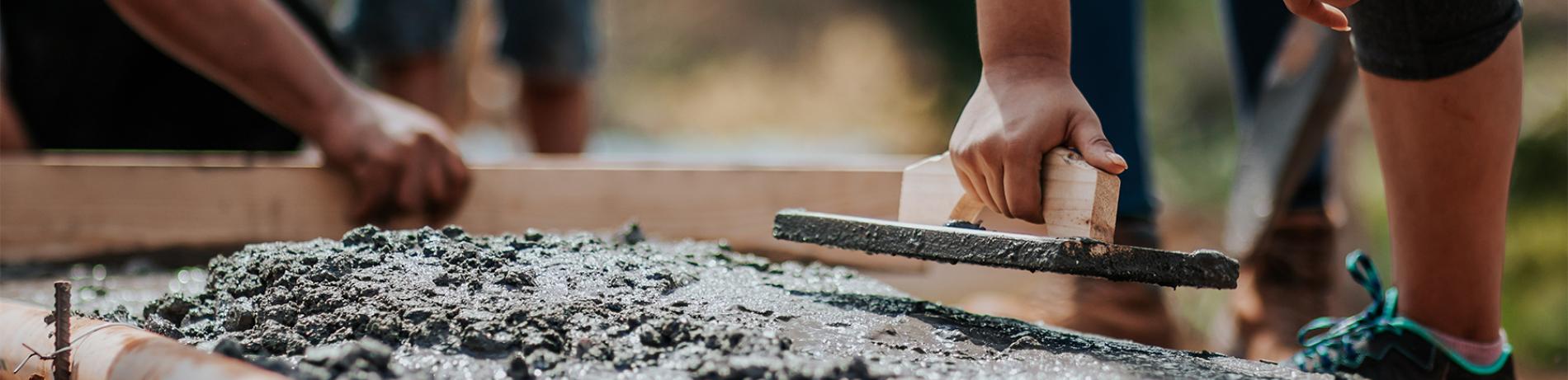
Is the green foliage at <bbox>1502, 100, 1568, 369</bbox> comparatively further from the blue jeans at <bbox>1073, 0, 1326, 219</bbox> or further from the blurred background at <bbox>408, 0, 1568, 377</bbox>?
the blue jeans at <bbox>1073, 0, 1326, 219</bbox>

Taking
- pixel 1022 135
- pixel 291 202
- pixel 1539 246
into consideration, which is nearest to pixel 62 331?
pixel 1022 135

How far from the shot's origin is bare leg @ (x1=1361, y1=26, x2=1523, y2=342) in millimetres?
1260

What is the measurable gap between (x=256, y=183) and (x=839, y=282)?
1.20 meters

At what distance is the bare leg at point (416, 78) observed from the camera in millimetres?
2979

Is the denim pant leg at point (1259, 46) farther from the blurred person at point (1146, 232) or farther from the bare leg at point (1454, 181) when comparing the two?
the bare leg at point (1454, 181)

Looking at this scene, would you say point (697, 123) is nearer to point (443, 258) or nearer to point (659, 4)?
point (659, 4)

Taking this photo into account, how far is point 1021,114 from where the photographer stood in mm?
1057

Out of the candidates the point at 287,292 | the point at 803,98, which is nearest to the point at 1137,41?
the point at 287,292

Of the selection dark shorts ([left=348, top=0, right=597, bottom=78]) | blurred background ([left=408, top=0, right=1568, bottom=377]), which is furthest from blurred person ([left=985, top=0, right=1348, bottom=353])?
dark shorts ([left=348, top=0, right=597, bottom=78])

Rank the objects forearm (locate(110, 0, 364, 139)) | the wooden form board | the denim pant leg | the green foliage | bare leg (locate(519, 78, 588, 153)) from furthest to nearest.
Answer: the green foliage → bare leg (locate(519, 78, 588, 153)) → the denim pant leg → the wooden form board → forearm (locate(110, 0, 364, 139))

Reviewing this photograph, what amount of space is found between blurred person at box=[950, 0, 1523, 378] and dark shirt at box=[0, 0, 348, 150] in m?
2.52

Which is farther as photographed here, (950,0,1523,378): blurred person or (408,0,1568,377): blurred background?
(408,0,1568,377): blurred background

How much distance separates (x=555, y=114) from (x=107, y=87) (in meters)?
1.18

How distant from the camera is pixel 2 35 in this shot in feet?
9.71
